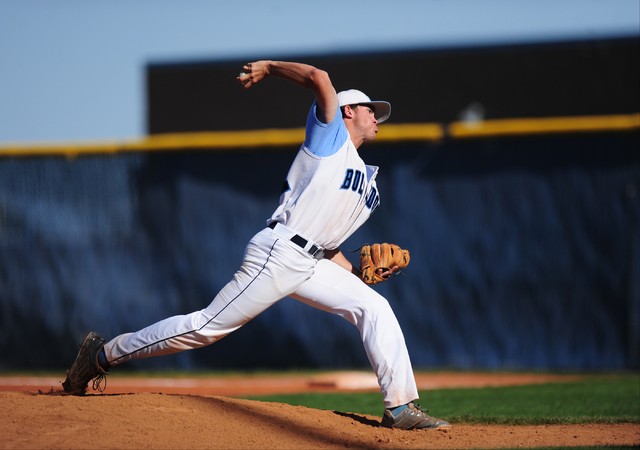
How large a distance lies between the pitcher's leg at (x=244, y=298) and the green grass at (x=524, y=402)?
1425 millimetres

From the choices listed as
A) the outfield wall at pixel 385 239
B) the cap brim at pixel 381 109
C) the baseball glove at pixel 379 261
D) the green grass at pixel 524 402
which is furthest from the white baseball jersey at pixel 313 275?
the outfield wall at pixel 385 239

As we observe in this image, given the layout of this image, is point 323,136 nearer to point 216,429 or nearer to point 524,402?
point 216,429

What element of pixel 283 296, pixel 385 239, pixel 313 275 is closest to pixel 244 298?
pixel 283 296

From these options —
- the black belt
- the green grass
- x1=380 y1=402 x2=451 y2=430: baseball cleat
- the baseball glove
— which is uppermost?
the black belt

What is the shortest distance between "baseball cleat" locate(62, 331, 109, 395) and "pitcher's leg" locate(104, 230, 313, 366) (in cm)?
36

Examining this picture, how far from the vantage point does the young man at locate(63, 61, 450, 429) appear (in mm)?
3393

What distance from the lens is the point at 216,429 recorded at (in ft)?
10.8

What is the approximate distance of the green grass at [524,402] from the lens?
408 cm

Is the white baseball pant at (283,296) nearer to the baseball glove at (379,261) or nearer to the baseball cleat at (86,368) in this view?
the baseball glove at (379,261)

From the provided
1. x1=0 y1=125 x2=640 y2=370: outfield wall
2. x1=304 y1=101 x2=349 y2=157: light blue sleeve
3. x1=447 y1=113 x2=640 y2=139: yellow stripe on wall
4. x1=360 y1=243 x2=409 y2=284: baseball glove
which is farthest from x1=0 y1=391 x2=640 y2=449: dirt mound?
x1=447 y1=113 x2=640 y2=139: yellow stripe on wall

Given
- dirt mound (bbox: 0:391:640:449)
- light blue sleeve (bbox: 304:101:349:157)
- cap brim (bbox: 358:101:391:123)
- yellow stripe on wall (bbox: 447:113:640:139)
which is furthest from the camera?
yellow stripe on wall (bbox: 447:113:640:139)

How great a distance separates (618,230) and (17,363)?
677 cm

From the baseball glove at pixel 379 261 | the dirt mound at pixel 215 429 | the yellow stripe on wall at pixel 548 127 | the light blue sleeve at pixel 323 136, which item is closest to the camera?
the dirt mound at pixel 215 429

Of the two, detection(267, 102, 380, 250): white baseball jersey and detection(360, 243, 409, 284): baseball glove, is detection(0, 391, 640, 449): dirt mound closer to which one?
detection(360, 243, 409, 284): baseball glove
